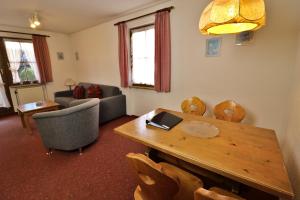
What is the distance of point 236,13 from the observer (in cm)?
97

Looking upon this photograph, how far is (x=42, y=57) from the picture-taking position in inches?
174

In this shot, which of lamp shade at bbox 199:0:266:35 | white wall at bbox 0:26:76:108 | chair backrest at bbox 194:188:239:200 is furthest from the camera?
white wall at bbox 0:26:76:108

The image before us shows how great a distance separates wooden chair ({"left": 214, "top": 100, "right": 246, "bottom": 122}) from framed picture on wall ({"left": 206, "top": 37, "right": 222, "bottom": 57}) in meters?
0.89

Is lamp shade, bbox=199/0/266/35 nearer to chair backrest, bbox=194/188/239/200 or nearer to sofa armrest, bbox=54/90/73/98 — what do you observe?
chair backrest, bbox=194/188/239/200

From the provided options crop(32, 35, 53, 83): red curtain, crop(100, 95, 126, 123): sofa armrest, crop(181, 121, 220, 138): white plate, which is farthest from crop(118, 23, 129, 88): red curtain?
crop(32, 35, 53, 83): red curtain

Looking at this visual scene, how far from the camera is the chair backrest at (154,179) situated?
2.54 ft

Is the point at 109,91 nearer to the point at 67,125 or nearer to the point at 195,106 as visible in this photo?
the point at 67,125

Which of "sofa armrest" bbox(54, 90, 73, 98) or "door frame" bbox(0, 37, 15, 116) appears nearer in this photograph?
"door frame" bbox(0, 37, 15, 116)

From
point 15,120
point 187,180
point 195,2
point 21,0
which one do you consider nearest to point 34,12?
point 21,0

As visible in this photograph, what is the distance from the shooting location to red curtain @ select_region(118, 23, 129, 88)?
11.1 feet

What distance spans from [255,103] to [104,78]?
368 centimetres

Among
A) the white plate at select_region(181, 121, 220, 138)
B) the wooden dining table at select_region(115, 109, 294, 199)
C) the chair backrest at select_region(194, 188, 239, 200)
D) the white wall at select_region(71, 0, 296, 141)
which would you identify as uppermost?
the white wall at select_region(71, 0, 296, 141)

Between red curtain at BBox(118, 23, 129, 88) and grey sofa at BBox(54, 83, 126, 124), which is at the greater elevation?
red curtain at BBox(118, 23, 129, 88)

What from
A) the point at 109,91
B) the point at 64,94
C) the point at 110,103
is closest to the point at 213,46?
the point at 110,103
